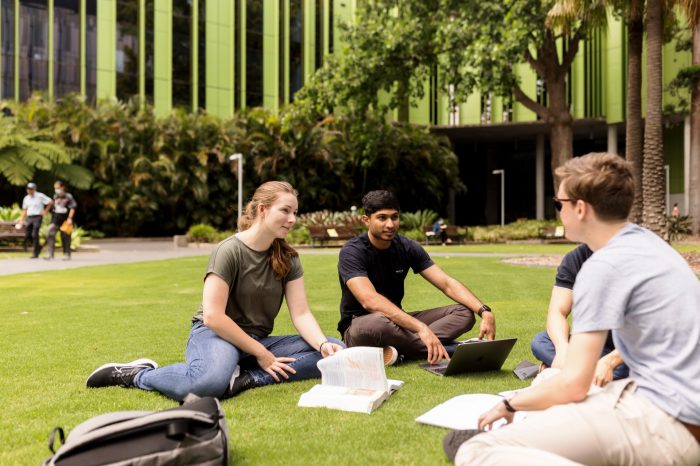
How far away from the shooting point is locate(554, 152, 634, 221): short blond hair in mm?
2459

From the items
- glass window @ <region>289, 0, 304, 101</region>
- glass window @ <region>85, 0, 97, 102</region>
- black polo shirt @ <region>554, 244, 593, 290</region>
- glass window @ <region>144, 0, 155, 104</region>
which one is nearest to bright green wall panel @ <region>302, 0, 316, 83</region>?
glass window @ <region>289, 0, 304, 101</region>

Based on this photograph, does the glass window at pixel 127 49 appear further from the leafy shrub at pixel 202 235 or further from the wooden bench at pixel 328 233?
the wooden bench at pixel 328 233

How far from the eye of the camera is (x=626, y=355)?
2.54m

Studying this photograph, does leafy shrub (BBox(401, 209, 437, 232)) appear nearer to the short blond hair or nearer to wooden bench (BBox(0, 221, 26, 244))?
wooden bench (BBox(0, 221, 26, 244))

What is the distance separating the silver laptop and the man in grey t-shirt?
206 cm

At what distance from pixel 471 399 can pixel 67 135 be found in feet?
103

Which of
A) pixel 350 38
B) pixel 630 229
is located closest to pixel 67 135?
pixel 350 38

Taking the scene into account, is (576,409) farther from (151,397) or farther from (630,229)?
(151,397)

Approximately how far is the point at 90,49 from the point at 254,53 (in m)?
9.44

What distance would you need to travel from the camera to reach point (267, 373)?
4.72 meters

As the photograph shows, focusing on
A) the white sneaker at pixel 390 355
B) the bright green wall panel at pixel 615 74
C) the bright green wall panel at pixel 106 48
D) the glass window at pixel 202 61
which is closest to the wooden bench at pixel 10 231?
the bright green wall panel at pixel 106 48

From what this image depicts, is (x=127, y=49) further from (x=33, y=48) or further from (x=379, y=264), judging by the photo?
(x=379, y=264)

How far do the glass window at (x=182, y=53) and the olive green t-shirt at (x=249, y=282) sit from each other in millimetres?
36377

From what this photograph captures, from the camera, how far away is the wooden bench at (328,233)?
26812mm
